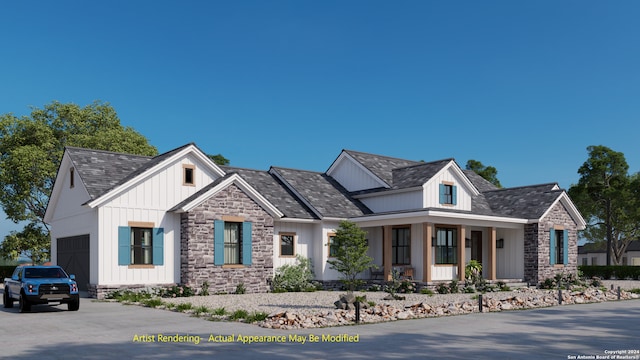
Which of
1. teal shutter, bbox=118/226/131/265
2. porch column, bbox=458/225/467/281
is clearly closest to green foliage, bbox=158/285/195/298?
teal shutter, bbox=118/226/131/265

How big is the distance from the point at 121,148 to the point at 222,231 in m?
17.3

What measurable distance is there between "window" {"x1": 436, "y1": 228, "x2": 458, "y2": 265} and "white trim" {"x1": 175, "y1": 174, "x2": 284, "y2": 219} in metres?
7.56

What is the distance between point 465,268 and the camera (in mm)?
30531

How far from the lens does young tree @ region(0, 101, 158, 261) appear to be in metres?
39.4

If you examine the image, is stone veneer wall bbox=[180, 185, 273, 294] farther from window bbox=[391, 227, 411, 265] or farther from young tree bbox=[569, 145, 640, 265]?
young tree bbox=[569, 145, 640, 265]

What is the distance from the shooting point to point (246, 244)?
27.5 m

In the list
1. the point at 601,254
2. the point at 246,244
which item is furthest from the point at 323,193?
the point at 601,254

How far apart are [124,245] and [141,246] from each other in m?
0.86

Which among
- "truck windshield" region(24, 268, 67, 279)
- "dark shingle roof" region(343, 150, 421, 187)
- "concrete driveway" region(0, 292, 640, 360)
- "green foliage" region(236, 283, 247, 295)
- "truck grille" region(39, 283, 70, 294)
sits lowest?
"green foliage" region(236, 283, 247, 295)

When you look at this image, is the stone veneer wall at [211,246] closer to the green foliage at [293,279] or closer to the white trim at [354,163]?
the green foliage at [293,279]

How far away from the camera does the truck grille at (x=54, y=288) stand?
63.1ft

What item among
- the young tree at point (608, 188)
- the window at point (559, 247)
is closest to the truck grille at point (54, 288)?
the window at point (559, 247)

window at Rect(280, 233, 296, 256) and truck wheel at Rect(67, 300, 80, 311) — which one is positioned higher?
window at Rect(280, 233, 296, 256)

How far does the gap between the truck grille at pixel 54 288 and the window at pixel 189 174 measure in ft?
28.9
